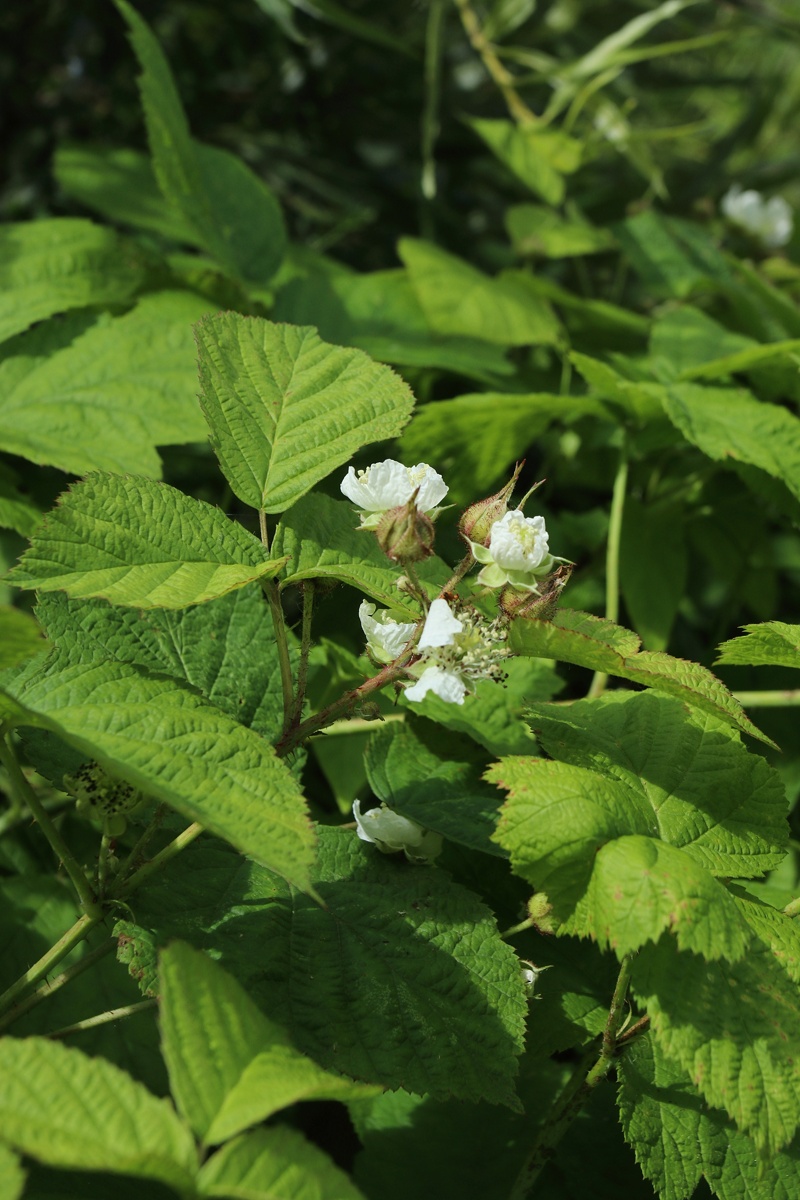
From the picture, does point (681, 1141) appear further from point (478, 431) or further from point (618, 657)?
point (478, 431)

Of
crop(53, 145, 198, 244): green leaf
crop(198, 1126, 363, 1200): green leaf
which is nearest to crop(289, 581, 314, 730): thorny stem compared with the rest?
crop(198, 1126, 363, 1200): green leaf

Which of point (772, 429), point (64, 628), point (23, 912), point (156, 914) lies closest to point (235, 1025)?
point (156, 914)

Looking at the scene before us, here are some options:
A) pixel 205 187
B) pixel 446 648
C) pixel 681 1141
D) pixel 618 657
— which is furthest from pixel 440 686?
pixel 205 187

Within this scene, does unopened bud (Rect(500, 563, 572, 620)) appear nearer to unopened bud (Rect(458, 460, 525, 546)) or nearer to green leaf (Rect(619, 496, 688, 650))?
unopened bud (Rect(458, 460, 525, 546))

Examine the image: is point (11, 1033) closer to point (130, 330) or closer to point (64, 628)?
point (64, 628)

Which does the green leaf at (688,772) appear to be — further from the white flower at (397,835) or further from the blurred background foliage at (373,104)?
the blurred background foliage at (373,104)

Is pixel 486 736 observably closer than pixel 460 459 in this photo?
Yes

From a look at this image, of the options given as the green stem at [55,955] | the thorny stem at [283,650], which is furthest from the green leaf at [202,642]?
the green stem at [55,955]
